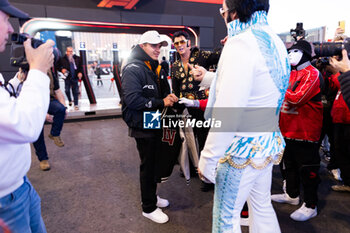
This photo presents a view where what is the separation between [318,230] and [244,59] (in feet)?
6.61

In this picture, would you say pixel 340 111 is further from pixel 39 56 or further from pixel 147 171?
pixel 39 56

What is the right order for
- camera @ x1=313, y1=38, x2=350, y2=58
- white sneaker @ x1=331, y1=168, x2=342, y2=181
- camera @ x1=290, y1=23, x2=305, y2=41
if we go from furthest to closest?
1. camera @ x1=290, y1=23, x2=305, y2=41
2. white sneaker @ x1=331, y1=168, x2=342, y2=181
3. camera @ x1=313, y1=38, x2=350, y2=58

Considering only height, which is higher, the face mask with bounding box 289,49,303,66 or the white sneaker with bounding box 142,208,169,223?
the face mask with bounding box 289,49,303,66

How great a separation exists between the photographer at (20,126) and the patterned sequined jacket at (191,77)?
206 cm

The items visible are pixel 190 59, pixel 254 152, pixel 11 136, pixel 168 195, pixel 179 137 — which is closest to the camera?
pixel 11 136

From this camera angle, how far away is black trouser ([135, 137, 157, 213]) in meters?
2.24

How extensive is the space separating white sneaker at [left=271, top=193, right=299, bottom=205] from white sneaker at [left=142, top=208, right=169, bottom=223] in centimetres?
126

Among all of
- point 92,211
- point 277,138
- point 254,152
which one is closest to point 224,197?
point 254,152

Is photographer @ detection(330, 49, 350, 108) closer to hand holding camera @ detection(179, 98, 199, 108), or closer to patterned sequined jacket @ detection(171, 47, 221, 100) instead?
hand holding camera @ detection(179, 98, 199, 108)

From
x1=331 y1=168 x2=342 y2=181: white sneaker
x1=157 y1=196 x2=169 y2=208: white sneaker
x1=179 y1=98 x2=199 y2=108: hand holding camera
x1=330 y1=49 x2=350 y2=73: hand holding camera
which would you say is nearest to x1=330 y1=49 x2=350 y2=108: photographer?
x1=330 y1=49 x2=350 y2=73: hand holding camera

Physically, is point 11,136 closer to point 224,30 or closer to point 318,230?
point 318,230

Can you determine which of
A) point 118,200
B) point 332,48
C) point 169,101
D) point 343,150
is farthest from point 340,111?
point 118,200

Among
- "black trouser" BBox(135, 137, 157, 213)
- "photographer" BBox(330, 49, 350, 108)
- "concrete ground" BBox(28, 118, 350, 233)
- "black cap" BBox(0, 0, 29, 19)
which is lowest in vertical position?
"concrete ground" BBox(28, 118, 350, 233)

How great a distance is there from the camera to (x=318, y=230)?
217cm
